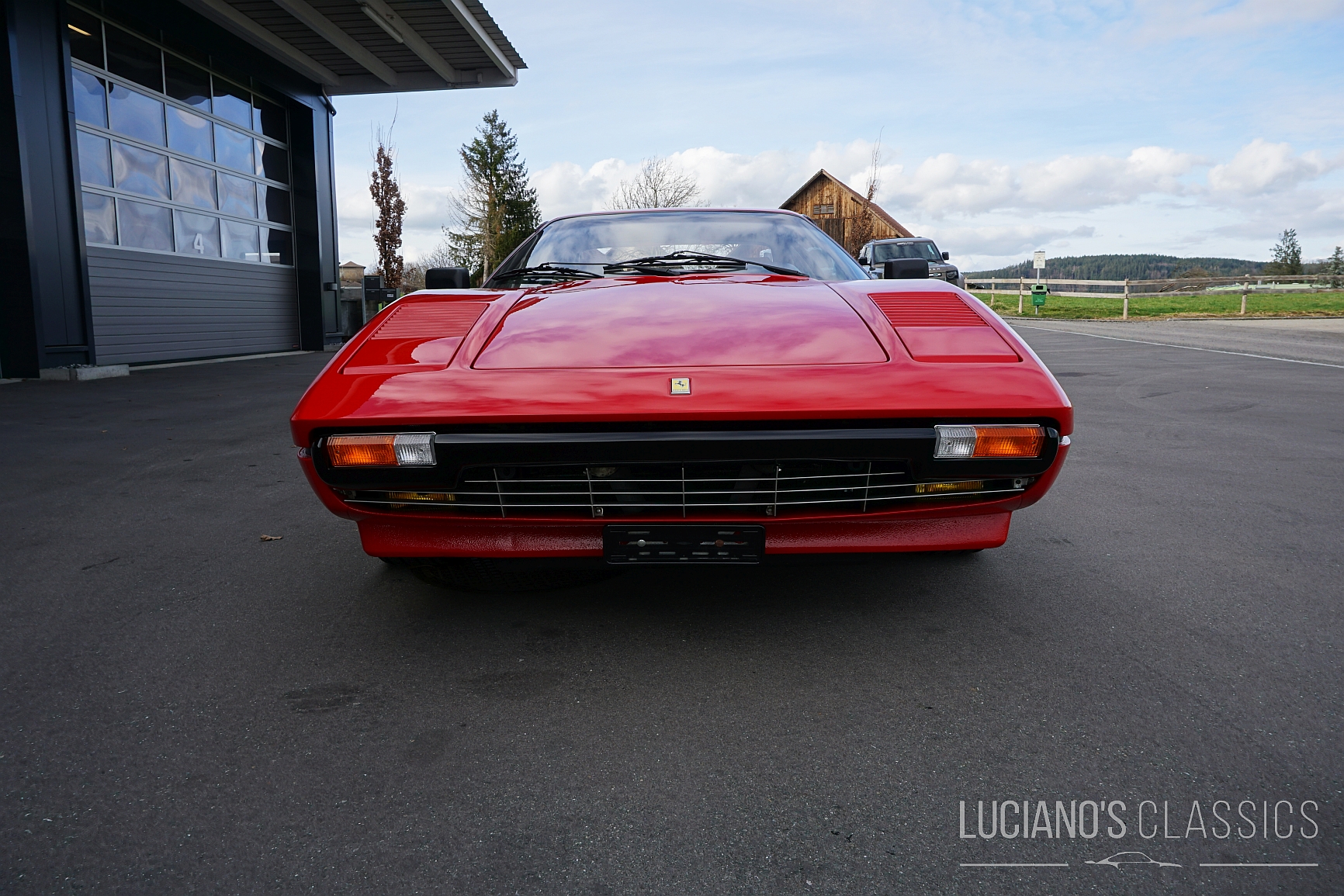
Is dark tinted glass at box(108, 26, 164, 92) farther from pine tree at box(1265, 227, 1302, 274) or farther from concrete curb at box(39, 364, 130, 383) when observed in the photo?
pine tree at box(1265, 227, 1302, 274)

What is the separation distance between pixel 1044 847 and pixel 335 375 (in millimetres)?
1691

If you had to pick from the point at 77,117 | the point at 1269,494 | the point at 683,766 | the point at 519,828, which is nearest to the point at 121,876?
the point at 519,828

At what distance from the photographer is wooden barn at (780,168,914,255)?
41.0 m

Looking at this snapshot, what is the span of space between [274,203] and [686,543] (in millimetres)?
13341

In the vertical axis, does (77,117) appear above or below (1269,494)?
above

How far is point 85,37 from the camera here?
9.20 metres

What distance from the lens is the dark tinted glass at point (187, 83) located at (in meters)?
10.6

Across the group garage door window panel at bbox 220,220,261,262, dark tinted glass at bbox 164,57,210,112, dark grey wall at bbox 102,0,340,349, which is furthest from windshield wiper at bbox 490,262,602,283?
dark grey wall at bbox 102,0,340,349

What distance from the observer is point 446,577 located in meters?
2.39

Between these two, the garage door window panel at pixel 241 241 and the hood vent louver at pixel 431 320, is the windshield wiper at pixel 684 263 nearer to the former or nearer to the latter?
the hood vent louver at pixel 431 320

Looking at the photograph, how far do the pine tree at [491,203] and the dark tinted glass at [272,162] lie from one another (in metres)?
27.0

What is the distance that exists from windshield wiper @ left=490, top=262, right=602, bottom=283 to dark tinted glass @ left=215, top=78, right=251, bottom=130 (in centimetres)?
1082

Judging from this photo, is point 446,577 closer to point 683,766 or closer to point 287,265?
point 683,766

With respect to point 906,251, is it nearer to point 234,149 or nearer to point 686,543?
point 234,149
